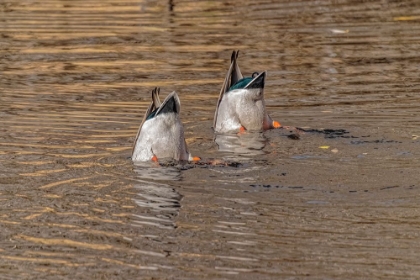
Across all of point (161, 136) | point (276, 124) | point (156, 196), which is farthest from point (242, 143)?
point (156, 196)

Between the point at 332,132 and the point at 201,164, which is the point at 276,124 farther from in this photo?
the point at 201,164

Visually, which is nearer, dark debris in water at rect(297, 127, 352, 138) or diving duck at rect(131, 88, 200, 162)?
diving duck at rect(131, 88, 200, 162)

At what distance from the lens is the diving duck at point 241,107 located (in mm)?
11109

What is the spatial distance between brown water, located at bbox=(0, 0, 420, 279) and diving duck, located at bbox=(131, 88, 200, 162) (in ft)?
0.58

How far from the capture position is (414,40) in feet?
52.6

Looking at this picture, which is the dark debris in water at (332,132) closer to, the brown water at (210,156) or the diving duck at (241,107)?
the brown water at (210,156)

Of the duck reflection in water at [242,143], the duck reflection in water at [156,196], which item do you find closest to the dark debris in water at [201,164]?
the duck reflection in water at [156,196]

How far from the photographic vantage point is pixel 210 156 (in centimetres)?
993

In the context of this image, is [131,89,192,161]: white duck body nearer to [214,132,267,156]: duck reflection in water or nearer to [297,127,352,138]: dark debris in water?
[214,132,267,156]: duck reflection in water

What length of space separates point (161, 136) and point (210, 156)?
64 cm

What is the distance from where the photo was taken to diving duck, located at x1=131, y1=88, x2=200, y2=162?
946 centimetres

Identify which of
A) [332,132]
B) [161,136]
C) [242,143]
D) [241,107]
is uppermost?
[161,136]

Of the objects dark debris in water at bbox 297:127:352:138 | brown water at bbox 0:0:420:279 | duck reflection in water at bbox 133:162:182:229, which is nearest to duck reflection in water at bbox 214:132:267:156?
brown water at bbox 0:0:420:279

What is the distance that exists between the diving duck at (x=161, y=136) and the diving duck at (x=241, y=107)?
66.2 inches
